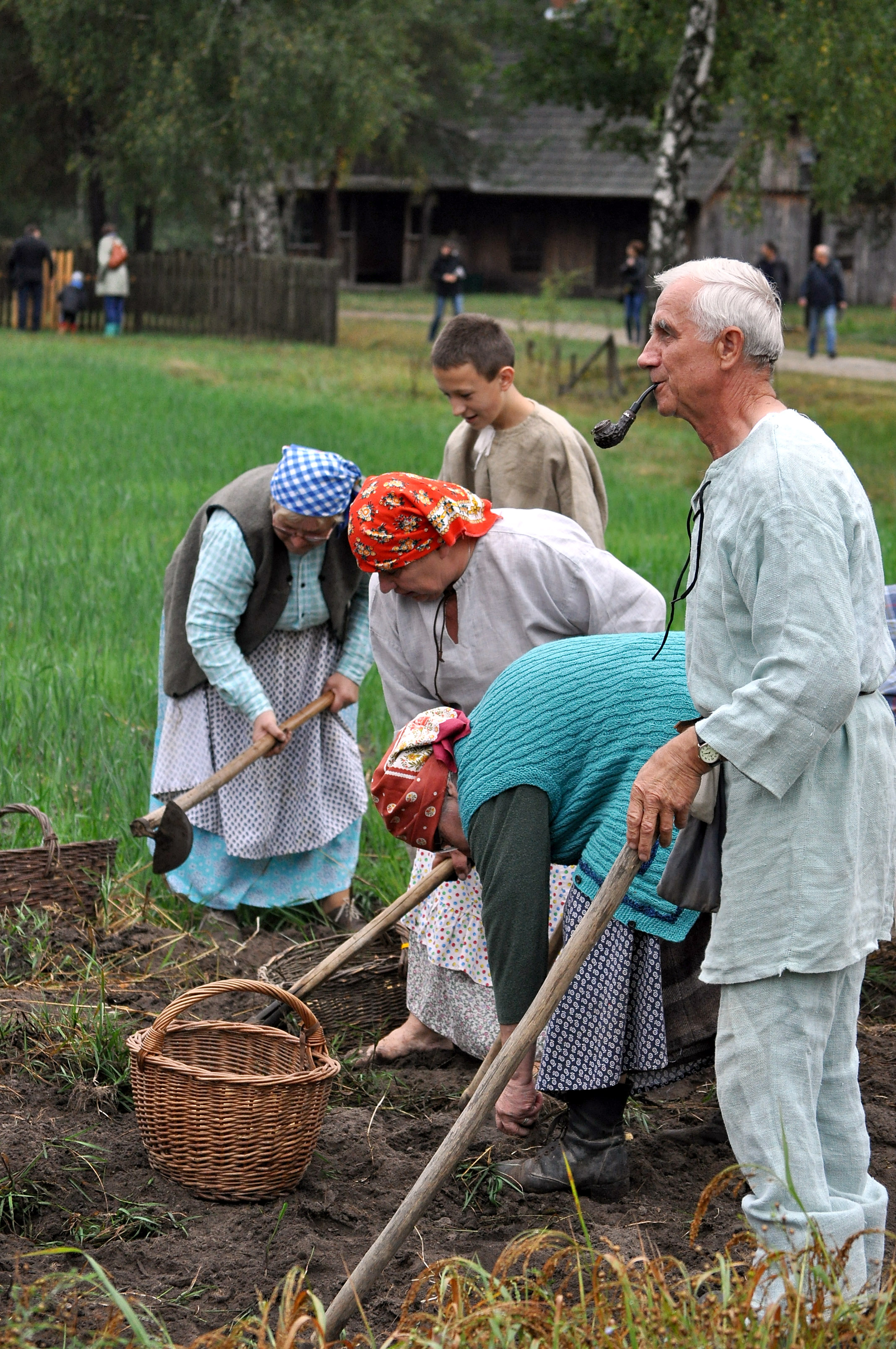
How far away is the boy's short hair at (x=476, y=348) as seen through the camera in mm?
4312

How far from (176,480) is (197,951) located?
6.69 meters

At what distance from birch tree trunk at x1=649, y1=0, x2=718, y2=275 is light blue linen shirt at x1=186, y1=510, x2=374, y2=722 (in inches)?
473

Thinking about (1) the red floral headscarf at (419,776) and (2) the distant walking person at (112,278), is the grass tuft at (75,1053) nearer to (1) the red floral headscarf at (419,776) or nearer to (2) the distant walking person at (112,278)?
(1) the red floral headscarf at (419,776)

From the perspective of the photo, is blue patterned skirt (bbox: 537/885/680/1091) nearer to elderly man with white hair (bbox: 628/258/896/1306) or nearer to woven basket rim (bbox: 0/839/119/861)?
elderly man with white hair (bbox: 628/258/896/1306)

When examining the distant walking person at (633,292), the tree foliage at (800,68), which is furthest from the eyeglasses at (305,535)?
the distant walking person at (633,292)

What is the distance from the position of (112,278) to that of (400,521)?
888 inches

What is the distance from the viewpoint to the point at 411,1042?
3.84 metres

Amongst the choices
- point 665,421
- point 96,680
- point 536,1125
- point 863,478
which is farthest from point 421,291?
point 536,1125

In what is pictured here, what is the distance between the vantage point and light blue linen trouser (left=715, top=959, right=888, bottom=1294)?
228cm

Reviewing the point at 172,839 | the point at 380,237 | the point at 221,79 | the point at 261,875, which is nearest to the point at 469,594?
the point at 172,839

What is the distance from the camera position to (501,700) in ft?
9.30

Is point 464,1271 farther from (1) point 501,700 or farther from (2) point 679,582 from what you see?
(2) point 679,582

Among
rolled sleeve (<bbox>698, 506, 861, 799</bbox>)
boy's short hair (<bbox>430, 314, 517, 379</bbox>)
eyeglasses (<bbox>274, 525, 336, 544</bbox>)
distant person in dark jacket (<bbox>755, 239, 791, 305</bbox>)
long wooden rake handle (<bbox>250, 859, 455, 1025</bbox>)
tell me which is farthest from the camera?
distant person in dark jacket (<bbox>755, 239, 791, 305</bbox>)

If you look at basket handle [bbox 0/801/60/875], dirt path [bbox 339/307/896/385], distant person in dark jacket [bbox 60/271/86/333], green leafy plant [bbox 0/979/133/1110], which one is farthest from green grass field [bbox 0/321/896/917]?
distant person in dark jacket [bbox 60/271/86/333]
